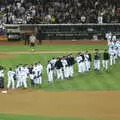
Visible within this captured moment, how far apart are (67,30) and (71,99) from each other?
20020mm

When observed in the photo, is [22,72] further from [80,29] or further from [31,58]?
[80,29]

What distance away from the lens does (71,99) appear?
84.9 feet

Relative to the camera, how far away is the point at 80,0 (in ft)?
154

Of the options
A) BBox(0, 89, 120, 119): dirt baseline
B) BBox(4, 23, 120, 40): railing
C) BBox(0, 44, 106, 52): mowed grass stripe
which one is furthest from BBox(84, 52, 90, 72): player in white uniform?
BBox(4, 23, 120, 40): railing

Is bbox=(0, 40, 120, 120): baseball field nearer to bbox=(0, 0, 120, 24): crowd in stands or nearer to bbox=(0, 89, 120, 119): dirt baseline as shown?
bbox=(0, 89, 120, 119): dirt baseline

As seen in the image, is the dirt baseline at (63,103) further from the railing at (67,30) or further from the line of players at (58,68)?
the railing at (67,30)

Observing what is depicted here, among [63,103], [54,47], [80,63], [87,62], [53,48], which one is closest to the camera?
[63,103]

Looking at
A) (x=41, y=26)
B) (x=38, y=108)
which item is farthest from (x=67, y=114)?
(x=41, y=26)

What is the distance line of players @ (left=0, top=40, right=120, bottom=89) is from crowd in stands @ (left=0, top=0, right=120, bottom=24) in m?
10.9

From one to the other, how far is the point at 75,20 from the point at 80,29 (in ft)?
3.37

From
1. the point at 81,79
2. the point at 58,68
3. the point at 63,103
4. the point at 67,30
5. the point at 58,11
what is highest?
the point at 58,11

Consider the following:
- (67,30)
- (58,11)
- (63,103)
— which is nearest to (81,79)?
(63,103)

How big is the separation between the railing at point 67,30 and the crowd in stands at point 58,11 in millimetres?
481

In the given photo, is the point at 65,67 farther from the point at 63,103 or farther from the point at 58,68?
the point at 63,103
